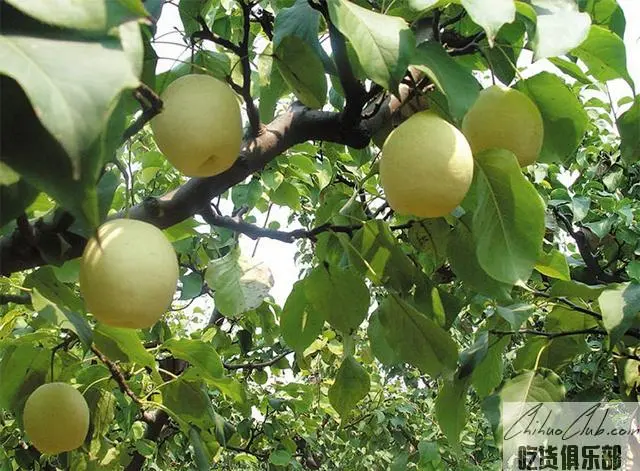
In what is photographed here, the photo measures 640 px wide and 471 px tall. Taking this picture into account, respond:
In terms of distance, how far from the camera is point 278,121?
1.02 m

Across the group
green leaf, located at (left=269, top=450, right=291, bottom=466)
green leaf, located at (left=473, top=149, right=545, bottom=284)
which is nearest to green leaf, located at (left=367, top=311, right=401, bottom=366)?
green leaf, located at (left=473, top=149, right=545, bottom=284)

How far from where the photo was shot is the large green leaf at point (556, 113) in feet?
3.00

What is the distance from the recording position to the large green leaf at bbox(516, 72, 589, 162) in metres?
0.92

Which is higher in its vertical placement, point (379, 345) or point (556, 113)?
point (556, 113)

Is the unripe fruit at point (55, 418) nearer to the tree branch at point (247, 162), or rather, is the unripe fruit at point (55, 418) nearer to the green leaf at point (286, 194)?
the tree branch at point (247, 162)

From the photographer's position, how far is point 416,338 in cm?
98

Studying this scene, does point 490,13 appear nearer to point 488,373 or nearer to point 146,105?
point 146,105

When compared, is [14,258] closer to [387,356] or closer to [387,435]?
[387,356]

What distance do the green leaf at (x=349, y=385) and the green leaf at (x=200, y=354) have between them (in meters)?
0.21

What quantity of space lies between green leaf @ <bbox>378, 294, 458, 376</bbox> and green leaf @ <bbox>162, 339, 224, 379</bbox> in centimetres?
39

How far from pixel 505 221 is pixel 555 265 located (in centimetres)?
34

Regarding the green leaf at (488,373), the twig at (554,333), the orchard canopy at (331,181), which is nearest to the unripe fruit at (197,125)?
the orchard canopy at (331,181)

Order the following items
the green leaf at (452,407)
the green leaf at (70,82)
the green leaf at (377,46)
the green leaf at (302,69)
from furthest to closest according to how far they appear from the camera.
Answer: the green leaf at (452,407)
the green leaf at (302,69)
the green leaf at (377,46)
the green leaf at (70,82)

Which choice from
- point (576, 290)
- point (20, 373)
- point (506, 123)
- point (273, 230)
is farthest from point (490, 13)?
point (20, 373)
